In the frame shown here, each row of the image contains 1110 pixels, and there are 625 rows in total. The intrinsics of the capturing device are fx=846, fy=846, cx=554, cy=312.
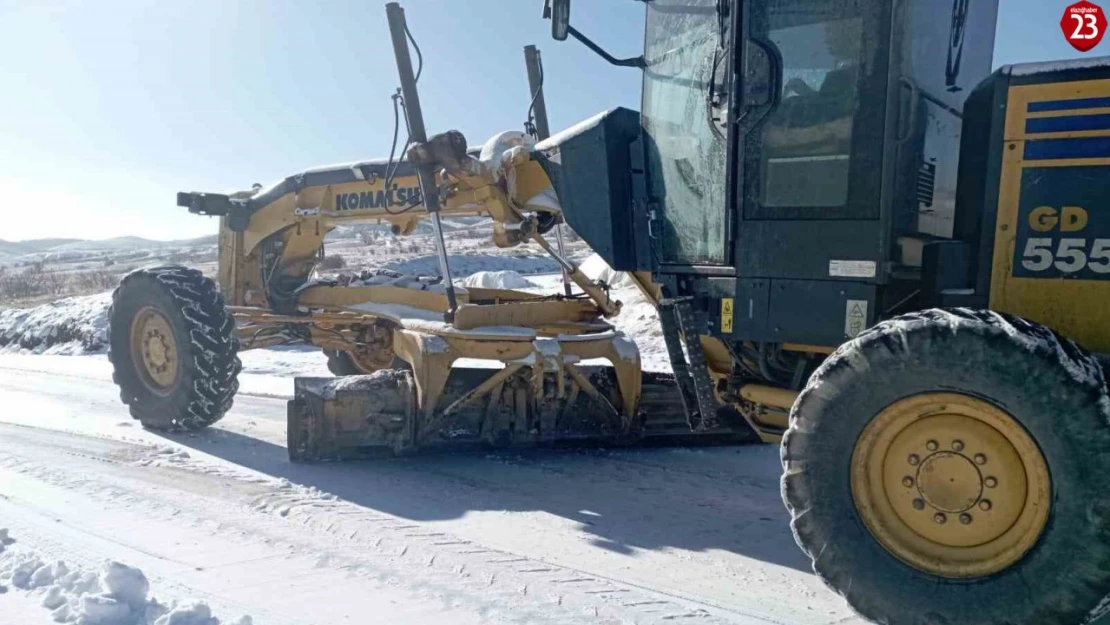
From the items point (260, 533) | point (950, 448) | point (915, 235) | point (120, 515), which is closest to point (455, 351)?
point (260, 533)

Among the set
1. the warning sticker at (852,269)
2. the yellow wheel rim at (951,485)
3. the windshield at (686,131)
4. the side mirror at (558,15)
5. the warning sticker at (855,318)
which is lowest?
the yellow wheel rim at (951,485)

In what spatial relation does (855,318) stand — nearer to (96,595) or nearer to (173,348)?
(96,595)

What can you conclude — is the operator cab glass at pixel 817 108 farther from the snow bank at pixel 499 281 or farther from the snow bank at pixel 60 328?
the snow bank at pixel 60 328

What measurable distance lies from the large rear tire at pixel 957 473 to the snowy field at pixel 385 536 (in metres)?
0.50

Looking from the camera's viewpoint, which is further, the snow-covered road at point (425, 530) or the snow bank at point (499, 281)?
the snow bank at point (499, 281)

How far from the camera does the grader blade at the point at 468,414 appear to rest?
18.3 feet

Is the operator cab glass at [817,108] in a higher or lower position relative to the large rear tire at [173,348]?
higher

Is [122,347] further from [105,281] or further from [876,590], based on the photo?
[105,281]

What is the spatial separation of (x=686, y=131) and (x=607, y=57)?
0.58 meters

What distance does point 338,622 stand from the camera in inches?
132

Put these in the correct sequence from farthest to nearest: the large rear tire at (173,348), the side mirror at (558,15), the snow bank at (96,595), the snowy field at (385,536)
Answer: the large rear tire at (173,348), the side mirror at (558,15), the snowy field at (385,536), the snow bank at (96,595)

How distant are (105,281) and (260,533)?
30.6 m

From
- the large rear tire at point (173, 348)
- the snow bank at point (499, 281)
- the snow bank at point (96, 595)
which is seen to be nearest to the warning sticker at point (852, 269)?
the snow bank at point (96, 595)

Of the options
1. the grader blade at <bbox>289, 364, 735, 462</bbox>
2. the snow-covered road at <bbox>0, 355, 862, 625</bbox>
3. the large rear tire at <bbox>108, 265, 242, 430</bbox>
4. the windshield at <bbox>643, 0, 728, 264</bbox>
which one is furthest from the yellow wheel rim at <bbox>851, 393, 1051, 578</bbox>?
the large rear tire at <bbox>108, 265, 242, 430</bbox>
